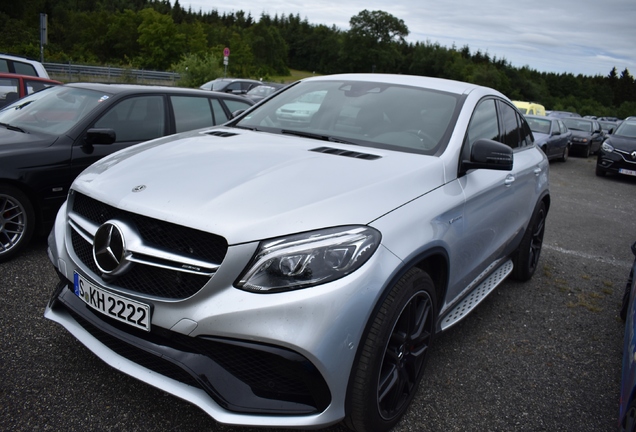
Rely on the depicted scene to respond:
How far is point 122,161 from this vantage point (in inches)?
113

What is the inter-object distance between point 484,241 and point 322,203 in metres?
1.56

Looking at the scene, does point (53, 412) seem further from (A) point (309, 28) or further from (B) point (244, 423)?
(A) point (309, 28)

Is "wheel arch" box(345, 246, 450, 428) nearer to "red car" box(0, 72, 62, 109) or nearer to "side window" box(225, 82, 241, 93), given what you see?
"red car" box(0, 72, 62, 109)

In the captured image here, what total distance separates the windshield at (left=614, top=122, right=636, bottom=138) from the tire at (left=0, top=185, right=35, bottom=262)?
14824 mm

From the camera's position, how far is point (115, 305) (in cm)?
226

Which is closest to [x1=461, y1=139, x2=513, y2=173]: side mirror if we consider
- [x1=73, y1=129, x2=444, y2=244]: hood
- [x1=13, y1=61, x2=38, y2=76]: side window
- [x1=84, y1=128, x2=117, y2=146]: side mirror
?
[x1=73, y1=129, x2=444, y2=244]: hood

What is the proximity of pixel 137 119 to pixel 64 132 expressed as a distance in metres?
0.74

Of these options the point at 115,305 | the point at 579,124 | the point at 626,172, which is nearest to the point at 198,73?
the point at 579,124

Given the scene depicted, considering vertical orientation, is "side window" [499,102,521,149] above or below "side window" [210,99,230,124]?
above

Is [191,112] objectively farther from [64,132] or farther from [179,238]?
[179,238]

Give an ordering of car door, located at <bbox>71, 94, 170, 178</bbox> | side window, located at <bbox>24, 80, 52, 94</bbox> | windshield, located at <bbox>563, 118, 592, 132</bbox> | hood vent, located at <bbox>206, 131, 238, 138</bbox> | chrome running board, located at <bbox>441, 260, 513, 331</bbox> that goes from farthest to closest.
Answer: windshield, located at <bbox>563, 118, 592, 132</bbox> < side window, located at <bbox>24, 80, 52, 94</bbox> < car door, located at <bbox>71, 94, 170, 178</bbox> < hood vent, located at <bbox>206, 131, 238, 138</bbox> < chrome running board, located at <bbox>441, 260, 513, 331</bbox>

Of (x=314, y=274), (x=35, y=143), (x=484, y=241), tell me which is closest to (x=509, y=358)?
(x=484, y=241)

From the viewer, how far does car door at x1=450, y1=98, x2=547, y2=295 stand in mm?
3125

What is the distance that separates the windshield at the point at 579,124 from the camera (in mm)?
21239
